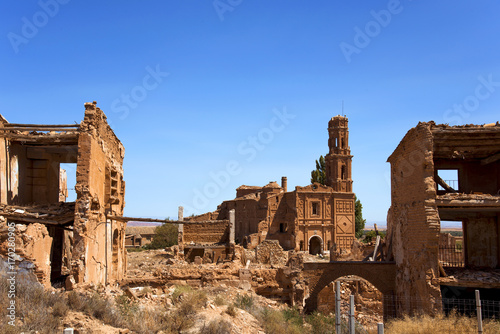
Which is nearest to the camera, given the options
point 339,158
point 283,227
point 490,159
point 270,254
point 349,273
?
point 490,159

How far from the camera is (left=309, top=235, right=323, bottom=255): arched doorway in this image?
151 ft

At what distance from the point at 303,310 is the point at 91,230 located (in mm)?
9420

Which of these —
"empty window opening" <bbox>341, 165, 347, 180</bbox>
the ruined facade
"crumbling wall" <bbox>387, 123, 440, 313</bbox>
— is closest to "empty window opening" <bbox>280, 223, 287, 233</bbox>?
"empty window opening" <bbox>341, 165, 347, 180</bbox>

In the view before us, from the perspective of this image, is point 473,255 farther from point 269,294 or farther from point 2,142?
point 2,142

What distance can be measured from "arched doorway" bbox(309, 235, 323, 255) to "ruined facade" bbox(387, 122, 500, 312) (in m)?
25.7

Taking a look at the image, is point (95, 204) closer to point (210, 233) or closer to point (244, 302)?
point (244, 302)

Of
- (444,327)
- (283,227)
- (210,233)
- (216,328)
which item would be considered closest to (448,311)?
(444,327)

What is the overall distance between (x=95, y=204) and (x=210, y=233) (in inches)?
814

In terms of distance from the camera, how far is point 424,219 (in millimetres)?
15953

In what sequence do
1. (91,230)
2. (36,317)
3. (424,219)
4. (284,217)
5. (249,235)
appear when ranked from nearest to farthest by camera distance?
(36,317), (91,230), (424,219), (249,235), (284,217)

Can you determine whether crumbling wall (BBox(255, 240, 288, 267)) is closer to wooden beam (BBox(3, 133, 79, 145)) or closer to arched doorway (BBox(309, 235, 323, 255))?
wooden beam (BBox(3, 133, 79, 145))

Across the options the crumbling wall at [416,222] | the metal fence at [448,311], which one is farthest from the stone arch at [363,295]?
the crumbling wall at [416,222]

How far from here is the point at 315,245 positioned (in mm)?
46812

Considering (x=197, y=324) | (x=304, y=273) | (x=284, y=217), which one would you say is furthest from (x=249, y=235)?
(x=197, y=324)
